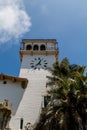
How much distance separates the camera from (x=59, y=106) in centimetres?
2778

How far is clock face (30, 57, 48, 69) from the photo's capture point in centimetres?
4253

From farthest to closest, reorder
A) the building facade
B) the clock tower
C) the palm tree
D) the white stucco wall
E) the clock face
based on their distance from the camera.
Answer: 1. the clock face
2. the clock tower
3. the building facade
4. the white stucco wall
5. the palm tree

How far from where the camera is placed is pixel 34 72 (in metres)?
41.4

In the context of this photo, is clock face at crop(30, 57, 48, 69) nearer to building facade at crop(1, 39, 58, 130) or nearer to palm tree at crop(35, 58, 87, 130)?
building facade at crop(1, 39, 58, 130)

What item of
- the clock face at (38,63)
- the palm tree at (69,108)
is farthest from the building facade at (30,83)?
the palm tree at (69,108)

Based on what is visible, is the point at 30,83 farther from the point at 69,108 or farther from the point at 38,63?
the point at 69,108

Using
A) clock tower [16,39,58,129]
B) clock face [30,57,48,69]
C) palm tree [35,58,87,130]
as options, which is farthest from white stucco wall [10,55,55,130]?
palm tree [35,58,87,130]

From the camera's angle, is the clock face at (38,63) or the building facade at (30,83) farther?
the clock face at (38,63)

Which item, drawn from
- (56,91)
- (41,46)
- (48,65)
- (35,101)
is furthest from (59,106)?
(41,46)

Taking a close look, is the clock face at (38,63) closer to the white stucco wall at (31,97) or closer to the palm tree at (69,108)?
the white stucco wall at (31,97)

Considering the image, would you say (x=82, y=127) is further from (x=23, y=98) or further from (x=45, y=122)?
(x=23, y=98)

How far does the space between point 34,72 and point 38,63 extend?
1.95m

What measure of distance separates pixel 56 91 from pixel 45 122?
A: 10.2 ft

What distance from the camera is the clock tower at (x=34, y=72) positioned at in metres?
36.9
